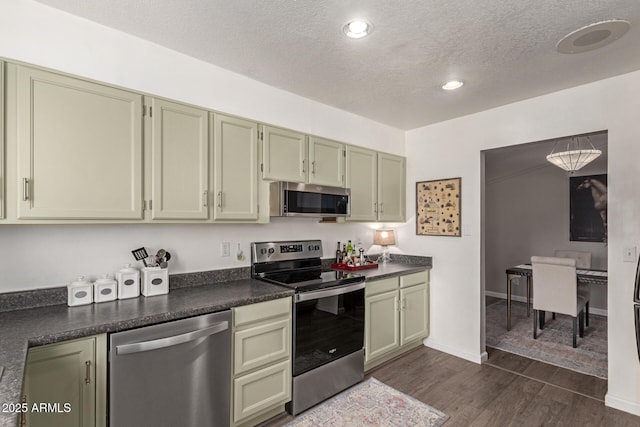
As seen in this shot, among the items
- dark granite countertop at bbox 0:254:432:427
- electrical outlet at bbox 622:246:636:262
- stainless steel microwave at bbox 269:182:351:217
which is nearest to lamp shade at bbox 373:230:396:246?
stainless steel microwave at bbox 269:182:351:217

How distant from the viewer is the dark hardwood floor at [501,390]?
89.4 inches

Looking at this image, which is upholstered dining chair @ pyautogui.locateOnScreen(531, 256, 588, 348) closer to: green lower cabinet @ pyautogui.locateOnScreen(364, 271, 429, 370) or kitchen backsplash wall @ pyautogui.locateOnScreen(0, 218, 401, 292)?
green lower cabinet @ pyautogui.locateOnScreen(364, 271, 429, 370)

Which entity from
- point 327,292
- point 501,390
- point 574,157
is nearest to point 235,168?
point 327,292

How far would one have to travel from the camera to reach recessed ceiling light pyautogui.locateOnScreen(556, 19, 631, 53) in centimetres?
173

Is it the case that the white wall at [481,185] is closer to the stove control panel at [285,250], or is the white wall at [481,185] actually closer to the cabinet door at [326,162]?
the cabinet door at [326,162]

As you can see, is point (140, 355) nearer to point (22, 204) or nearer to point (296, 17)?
point (22, 204)

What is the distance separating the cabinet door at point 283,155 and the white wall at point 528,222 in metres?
3.50

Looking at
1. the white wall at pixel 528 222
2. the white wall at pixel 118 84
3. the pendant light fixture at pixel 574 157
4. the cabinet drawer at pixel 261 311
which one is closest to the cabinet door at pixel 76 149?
the white wall at pixel 118 84

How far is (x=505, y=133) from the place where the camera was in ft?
10.0

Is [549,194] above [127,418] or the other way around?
above

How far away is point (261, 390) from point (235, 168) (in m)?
1.56

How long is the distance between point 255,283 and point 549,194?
5213mm

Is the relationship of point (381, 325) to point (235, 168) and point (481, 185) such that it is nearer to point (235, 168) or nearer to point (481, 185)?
point (481, 185)

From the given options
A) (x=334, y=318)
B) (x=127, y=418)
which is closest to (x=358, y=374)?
(x=334, y=318)
